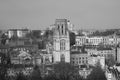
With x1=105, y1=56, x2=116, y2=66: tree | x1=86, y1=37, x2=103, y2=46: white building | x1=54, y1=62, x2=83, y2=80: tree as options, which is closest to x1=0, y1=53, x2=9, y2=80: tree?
x1=54, y1=62, x2=83, y2=80: tree

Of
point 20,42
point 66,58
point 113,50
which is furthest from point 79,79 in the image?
point 20,42

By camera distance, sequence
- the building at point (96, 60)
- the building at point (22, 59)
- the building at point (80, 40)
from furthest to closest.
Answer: the building at point (80, 40)
the building at point (22, 59)
the building at point (96, 60)

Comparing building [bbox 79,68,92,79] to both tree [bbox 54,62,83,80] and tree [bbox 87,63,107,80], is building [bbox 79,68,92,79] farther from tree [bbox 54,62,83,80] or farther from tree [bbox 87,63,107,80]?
tree [bbox 87,63,107,80]

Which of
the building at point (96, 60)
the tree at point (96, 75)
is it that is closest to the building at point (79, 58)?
the building at point (96, 60)

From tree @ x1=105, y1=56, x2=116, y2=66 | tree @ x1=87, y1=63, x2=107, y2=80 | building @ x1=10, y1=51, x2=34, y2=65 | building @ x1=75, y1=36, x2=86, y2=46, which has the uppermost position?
building @ x1=75, y1=36, x2=86, y2=46

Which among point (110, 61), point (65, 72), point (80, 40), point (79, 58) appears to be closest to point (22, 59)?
point (79, 58)

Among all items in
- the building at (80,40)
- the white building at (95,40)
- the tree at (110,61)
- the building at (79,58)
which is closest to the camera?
the tree at (110,61)

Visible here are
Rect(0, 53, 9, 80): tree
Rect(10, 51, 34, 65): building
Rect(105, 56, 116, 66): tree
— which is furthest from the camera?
Rect(105, 56, 116, 66): tree

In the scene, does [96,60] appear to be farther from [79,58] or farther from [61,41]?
[61,41]

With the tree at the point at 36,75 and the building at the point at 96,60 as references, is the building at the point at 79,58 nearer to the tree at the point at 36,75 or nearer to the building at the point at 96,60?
the building at the point at 96,60

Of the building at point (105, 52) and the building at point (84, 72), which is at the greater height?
the building at point (105, 52)
